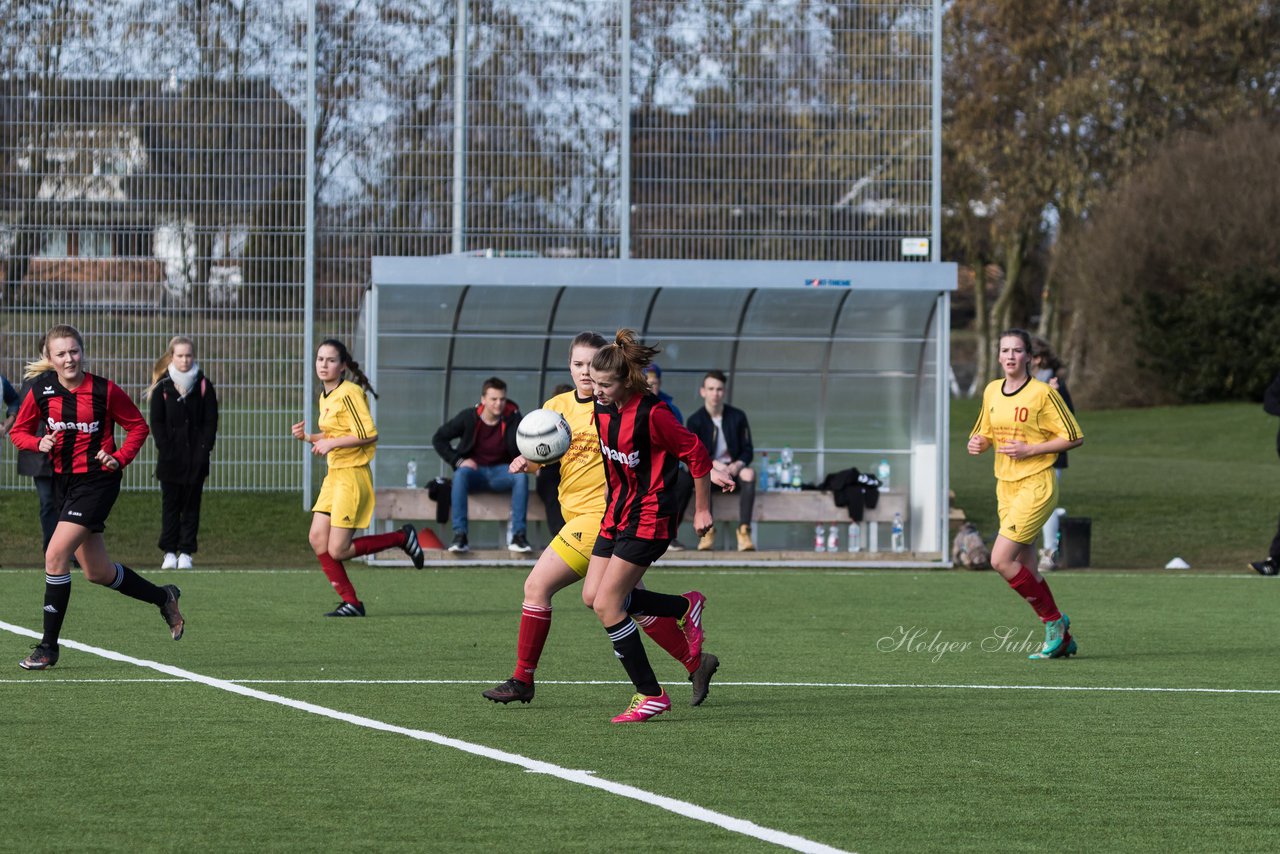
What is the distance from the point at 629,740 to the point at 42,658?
338 cm

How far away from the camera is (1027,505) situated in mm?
10070

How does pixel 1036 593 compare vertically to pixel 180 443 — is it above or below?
below

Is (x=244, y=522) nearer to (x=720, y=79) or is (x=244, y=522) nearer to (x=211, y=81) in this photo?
(x=211, y=81)

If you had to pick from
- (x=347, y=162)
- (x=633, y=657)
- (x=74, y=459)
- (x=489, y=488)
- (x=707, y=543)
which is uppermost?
(x=347, y=162)

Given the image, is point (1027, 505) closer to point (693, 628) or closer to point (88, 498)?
point (693, 628)

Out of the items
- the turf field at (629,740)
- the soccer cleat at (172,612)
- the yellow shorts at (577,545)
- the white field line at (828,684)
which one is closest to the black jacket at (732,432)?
the turf field at (629,740)

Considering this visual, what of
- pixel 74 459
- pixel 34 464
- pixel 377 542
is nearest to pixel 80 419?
pixel 74 459

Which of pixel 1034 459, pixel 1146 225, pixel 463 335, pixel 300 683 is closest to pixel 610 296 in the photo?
pixel 463 335

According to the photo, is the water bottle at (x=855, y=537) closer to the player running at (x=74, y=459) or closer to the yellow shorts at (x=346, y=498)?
the yellow shorts at (x=346, y=498)

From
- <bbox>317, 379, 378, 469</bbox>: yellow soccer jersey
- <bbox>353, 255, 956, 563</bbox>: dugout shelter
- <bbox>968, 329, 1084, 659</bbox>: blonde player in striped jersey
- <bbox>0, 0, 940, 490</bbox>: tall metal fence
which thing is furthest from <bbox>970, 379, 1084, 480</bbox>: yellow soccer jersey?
<bbox>0, 0, 940, 490</bbox>: tall metal fence

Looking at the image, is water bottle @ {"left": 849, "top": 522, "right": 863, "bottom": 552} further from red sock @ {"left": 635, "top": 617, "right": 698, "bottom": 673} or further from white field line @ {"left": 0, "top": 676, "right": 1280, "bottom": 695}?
red sock @ {"left": 635, "top": 617, "right": 698, "bottom": 673}

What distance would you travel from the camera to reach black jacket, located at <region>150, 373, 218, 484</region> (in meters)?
15.8

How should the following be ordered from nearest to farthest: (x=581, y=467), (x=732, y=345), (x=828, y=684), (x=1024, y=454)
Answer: (x=581, y=467), (x=828, y=684), (x=1024, y=454), (x=732, y=345)

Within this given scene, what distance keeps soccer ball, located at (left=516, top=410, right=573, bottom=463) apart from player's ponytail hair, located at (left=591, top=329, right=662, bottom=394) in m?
0.62
